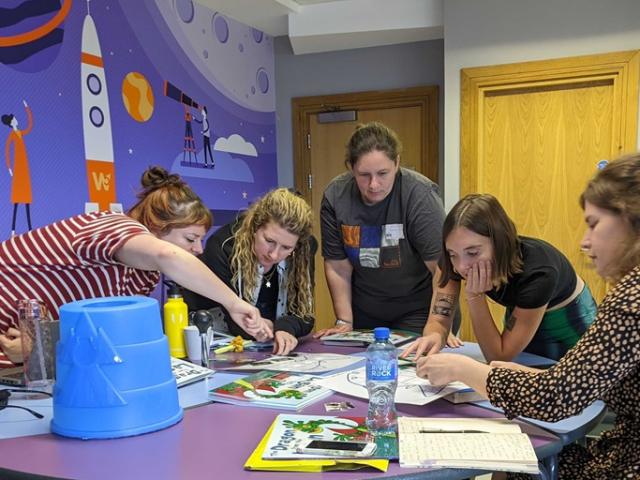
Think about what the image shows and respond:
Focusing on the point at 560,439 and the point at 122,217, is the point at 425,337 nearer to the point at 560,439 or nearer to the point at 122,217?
the point at 560,439

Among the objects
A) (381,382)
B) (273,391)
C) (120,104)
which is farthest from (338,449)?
(120,104)

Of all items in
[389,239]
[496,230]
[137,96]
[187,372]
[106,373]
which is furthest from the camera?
[137,96]

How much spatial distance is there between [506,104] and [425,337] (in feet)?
7.28

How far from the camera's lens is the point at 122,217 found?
4.90 feet

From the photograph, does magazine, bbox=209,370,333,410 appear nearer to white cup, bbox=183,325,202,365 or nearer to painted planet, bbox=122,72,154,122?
white cup, bbox=183,325,202,365

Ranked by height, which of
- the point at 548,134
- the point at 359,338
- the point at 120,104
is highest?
the point at 120,104

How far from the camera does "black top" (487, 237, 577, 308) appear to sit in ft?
5.36

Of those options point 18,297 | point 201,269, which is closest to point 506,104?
point 201,269

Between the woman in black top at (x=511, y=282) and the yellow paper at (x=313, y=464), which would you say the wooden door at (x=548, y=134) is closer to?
the woman in black top at (x=511, y=282)

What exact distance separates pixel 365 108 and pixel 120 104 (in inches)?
73.6

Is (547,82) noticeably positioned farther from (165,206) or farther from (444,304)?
(165,206)

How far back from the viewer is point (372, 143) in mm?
2258

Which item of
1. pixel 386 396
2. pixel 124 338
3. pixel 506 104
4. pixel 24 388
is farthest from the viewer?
pixel 506 104

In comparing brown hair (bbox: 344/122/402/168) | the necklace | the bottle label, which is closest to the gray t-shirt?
brown hair (bbox: 344/122/402/168)
